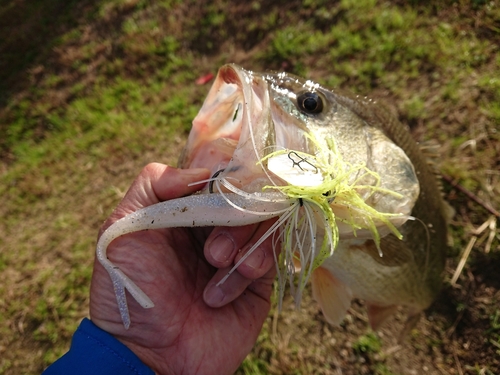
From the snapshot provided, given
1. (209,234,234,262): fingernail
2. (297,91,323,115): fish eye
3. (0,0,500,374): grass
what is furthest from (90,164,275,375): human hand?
(0,0,500,374): grass

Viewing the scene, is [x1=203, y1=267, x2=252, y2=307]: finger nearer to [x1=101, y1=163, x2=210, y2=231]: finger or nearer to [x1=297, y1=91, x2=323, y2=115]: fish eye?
[x1=101, y1=163, x2=210, y2=231]: finger

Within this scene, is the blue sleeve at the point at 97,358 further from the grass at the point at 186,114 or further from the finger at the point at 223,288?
the grass at the point at 186,114

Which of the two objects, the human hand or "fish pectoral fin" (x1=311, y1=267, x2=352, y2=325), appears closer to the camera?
the human hand

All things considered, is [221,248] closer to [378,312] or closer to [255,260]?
[255,260]

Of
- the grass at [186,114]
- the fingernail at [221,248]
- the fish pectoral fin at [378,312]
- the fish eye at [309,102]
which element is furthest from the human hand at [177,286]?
the grass at [186,114]

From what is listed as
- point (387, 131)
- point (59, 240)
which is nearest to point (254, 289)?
point (387, 131)

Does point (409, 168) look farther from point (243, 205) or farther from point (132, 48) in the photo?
point (132, 48)

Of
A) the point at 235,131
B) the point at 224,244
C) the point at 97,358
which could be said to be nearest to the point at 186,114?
the point at 235,131
